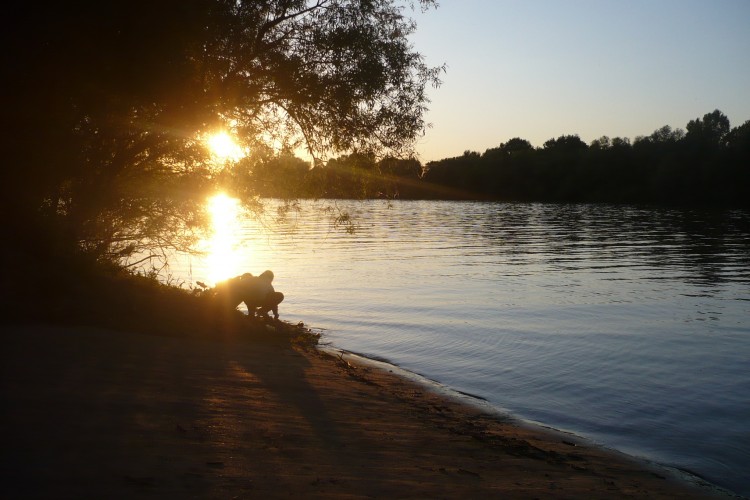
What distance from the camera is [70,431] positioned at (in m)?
6.43

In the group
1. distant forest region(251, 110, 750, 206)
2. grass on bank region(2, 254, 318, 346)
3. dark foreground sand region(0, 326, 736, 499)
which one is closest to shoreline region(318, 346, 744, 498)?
dark foreground sand region(0, 326, 736, 499)

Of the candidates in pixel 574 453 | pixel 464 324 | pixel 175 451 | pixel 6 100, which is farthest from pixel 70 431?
pixel 464 324

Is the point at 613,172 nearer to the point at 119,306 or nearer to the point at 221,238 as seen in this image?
the point at 221,238

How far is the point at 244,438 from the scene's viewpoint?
282 inches

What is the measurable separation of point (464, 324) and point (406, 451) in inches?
469

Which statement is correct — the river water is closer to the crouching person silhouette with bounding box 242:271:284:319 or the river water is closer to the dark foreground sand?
the dark foreground sand

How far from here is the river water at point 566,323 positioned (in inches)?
433

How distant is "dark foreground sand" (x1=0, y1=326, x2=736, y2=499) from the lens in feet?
18.9

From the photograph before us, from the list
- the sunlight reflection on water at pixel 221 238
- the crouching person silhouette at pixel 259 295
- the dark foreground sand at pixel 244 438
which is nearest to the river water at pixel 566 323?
the sunlight reflection on water at pixel 221 238

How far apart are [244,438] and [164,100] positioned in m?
8.85

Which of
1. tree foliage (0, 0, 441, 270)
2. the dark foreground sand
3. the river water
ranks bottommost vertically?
the river water

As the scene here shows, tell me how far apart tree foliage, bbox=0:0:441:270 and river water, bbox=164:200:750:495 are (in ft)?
9.40

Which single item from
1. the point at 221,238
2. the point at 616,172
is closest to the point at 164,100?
the point at 221,238

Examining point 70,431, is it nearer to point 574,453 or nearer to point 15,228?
point 574,453
